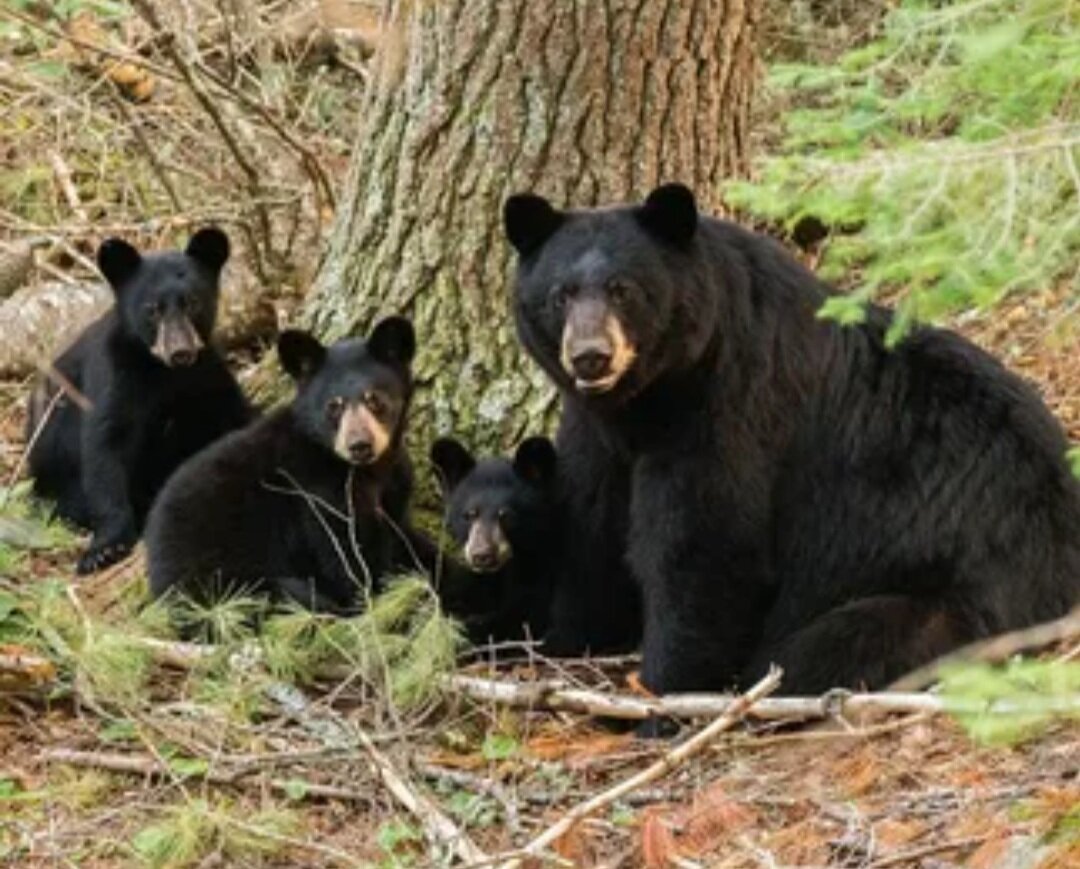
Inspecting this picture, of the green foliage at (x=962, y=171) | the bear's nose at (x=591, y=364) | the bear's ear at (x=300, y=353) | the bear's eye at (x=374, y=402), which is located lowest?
the bear's eye at (x=374, y=402)

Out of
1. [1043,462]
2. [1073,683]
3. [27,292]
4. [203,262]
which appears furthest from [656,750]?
[27,292]

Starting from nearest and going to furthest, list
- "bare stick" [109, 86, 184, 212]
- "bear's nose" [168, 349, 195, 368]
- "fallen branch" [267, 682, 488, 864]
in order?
1. "fallen branch" [267, 682, 488, 864]
2. "bear's nose" [168, 349, 195, 368]
3. "bare stick" [109, 86, 184, 212]

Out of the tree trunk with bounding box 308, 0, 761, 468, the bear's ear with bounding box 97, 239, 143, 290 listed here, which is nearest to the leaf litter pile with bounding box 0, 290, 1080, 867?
the tree trunk with bounding box 308, 0, 761, 468

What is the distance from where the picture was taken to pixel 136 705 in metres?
7.03

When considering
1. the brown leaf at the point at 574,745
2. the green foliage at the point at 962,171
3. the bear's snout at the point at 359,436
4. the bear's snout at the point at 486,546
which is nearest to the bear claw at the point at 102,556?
the bear's snout at the point at 359,436

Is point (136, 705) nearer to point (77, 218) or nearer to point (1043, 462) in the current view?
point (1043, 462)

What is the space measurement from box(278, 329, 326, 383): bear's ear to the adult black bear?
1289 mm

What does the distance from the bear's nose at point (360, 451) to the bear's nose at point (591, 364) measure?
1413 mm

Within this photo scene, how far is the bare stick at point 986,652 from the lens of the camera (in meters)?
6.39

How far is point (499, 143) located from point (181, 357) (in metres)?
1.81

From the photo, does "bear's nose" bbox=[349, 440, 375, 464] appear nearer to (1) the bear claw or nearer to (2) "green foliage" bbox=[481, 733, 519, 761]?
(2) "green foliage" bbox=[481, 733, 519, 761]

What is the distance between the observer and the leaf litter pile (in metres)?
5.88

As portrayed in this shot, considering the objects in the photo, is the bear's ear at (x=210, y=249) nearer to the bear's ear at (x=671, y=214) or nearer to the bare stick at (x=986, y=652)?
the bear's ear at (x=671, y=214)

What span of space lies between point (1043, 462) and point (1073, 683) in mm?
3120
